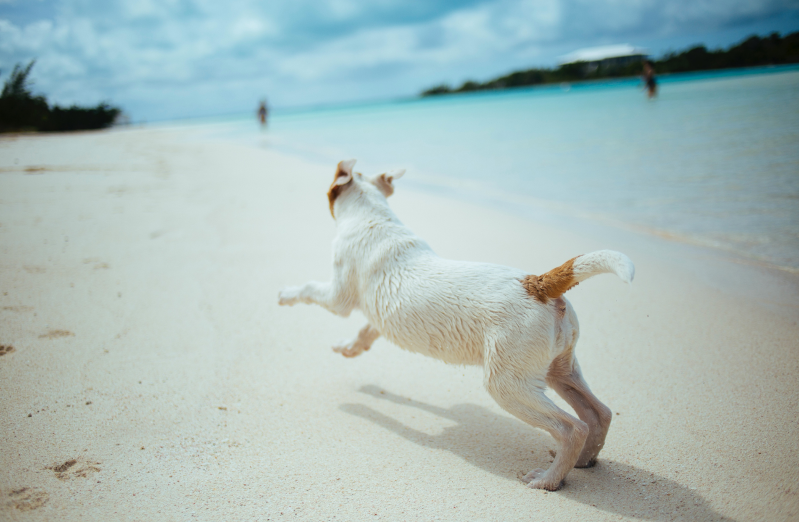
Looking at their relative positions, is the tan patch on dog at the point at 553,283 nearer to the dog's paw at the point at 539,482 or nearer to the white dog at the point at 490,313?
A: the white dog at the point at 490,313

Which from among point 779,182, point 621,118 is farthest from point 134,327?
point 621,118

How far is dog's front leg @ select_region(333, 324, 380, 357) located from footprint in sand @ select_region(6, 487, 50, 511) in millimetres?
1705

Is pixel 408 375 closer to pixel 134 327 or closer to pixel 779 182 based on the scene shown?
pixel 134 327

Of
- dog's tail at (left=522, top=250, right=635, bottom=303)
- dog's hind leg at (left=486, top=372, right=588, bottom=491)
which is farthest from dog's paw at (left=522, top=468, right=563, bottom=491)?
dog's tail at (left=522, top=250, right=635, bottom=303)

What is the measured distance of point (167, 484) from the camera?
212cm

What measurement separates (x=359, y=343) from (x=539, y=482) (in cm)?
144

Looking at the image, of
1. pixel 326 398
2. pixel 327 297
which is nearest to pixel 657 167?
pixel 327 297

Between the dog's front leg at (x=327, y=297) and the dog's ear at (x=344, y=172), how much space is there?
0.73 metres

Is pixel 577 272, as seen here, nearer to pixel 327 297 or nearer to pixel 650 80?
pixel 327 297

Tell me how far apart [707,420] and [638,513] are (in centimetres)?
95

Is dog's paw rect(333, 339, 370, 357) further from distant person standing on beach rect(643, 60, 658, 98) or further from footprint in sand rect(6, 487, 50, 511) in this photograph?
distant person standing on beach rect(643, 60, 658, 98)

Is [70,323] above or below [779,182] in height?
below

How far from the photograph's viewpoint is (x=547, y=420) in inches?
84.0

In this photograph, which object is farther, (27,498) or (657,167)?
(657,167)
